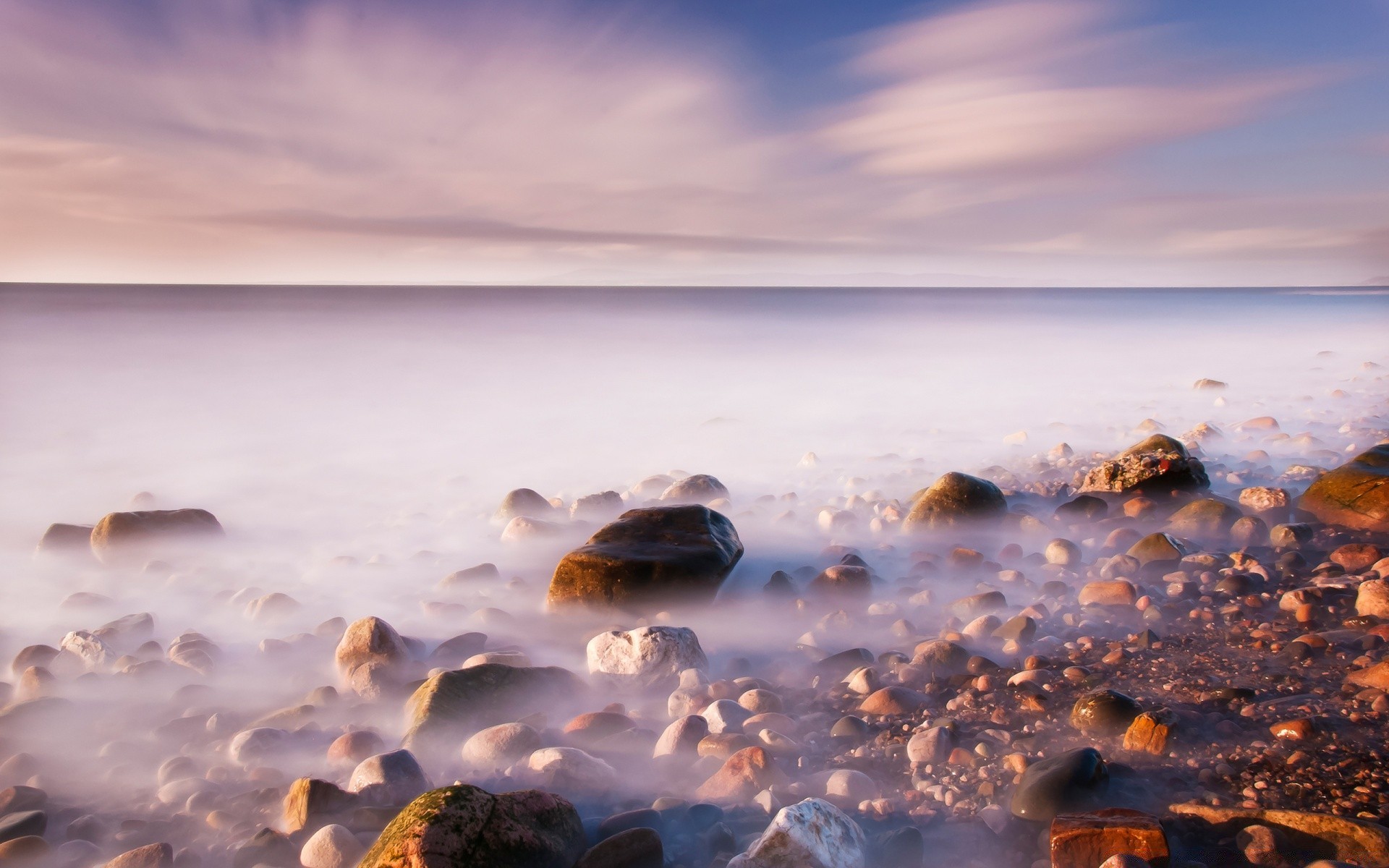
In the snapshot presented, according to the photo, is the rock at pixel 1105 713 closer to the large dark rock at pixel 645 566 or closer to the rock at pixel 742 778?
the rock at pixel 742 778

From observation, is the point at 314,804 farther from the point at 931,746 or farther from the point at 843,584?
the point at 843,584

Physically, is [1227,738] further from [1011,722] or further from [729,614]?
[729,614]

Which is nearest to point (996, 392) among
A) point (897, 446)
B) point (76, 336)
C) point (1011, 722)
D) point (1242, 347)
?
point (897, 446)

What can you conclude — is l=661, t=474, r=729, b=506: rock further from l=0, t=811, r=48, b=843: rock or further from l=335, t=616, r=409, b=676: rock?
l=0, t=811, r=48, b=843: rock

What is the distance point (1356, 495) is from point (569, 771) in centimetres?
560

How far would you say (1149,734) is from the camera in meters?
2.86

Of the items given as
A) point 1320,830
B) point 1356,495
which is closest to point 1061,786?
Answer: point 1320,830

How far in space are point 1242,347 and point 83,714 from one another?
31127 mm

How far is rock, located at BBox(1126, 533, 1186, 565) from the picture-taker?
15.7ft

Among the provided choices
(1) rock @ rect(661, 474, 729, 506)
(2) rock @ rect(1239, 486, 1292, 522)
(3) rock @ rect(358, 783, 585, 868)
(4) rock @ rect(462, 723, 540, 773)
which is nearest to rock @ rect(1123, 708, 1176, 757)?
(3) rock @ rect(358, 783, 585, 868)

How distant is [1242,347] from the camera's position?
26.1 meters

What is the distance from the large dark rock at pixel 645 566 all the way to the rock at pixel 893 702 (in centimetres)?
150

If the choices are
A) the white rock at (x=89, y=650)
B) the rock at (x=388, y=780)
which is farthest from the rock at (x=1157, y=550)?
the white rock at (x=89, y=650)

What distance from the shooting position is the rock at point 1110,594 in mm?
4242
